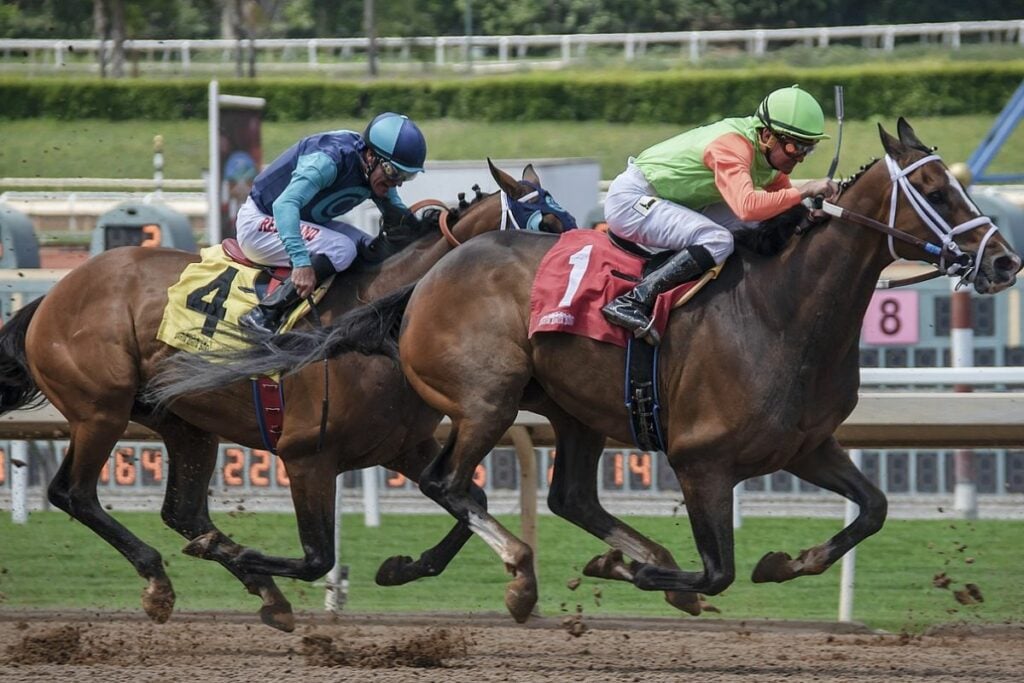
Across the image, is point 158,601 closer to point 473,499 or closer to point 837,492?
point 473,499

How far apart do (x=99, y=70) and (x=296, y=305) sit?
21642 mm

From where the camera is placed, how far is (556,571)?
6.80 meters

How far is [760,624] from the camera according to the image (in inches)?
226

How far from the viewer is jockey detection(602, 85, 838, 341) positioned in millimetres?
4582

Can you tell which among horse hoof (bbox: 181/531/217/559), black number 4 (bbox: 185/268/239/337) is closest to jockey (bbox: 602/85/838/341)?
black number 4 (bbox: 185/268/239/337)

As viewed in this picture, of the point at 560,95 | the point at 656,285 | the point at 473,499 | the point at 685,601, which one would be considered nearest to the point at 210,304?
the point at 473,499

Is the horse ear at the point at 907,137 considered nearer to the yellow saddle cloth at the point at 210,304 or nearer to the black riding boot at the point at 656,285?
the black riding boot at the point at 656,285

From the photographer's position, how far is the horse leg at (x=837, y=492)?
4781 mm

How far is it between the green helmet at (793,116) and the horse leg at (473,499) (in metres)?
1.18

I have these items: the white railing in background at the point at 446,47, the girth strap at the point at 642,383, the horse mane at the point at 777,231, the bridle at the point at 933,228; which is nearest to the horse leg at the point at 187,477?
the girth strap at the point at 642,383

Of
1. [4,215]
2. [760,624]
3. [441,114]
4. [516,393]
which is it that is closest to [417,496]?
[760,624]

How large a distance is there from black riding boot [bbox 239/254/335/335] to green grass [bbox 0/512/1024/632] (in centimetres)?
151

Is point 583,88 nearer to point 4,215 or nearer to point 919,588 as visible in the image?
point 4,215

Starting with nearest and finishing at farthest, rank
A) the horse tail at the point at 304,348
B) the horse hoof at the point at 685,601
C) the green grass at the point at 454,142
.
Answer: the horse hoof at the point at 685,601
the horse tail at the point at 304,348
the green grass at the point at 454,142
